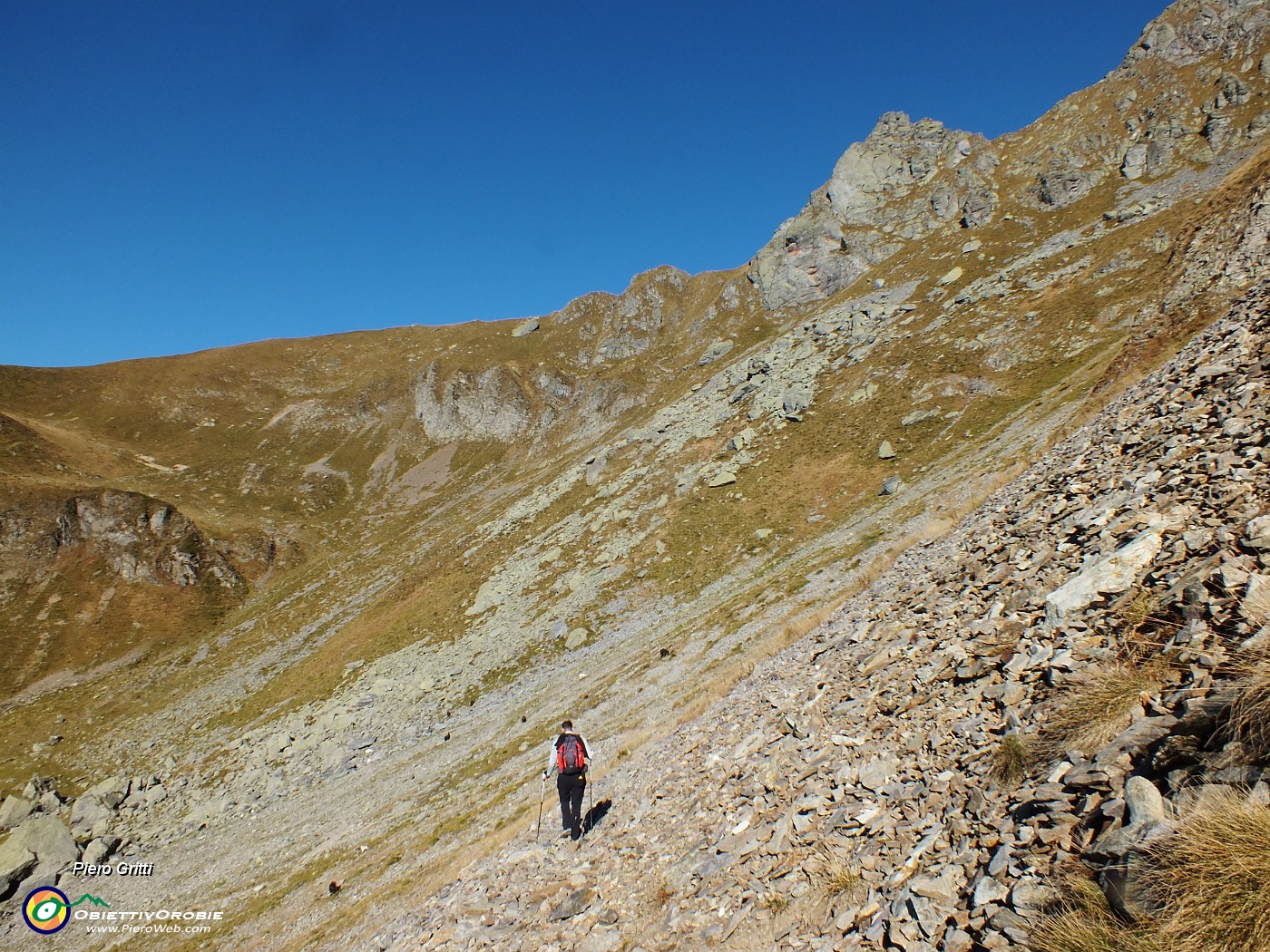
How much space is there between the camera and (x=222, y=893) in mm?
24500

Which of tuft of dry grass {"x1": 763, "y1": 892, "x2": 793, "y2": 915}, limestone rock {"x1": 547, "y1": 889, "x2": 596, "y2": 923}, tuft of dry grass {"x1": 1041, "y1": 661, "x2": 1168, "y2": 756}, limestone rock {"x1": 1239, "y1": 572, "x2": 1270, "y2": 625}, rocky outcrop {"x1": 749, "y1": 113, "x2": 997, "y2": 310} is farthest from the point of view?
rocky outcrop {"x1": 749, "y1": 113, "x2": 997, "y2": 310}

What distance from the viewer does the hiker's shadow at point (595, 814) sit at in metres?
13.0

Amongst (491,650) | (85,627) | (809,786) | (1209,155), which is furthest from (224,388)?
(1209,155)

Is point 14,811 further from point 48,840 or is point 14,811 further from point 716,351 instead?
point 716,351

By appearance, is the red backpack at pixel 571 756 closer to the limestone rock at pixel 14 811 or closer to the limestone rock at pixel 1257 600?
the limestone rock at pixel 1257 600

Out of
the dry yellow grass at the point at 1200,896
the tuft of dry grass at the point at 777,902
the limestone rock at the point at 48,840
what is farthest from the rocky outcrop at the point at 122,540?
the dry yellow grass at the point at 1200,896

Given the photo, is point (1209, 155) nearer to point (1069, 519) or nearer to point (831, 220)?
point (831, 220)

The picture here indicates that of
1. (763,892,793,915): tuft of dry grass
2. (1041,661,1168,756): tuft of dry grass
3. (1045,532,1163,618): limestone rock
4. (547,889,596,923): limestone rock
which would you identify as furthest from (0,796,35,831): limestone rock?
(1045,532,1163,618): limestone rock

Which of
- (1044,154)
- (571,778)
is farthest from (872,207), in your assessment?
(571,778)

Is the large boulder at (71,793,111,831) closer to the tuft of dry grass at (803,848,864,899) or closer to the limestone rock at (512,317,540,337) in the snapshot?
the tuft of dry grass at (803,848,864,899)

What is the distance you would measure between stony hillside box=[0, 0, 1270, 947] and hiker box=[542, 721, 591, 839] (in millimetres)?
690

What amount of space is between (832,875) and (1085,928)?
3100mm

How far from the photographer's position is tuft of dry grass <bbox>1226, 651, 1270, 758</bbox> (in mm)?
4613

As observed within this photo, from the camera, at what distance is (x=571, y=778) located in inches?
498
